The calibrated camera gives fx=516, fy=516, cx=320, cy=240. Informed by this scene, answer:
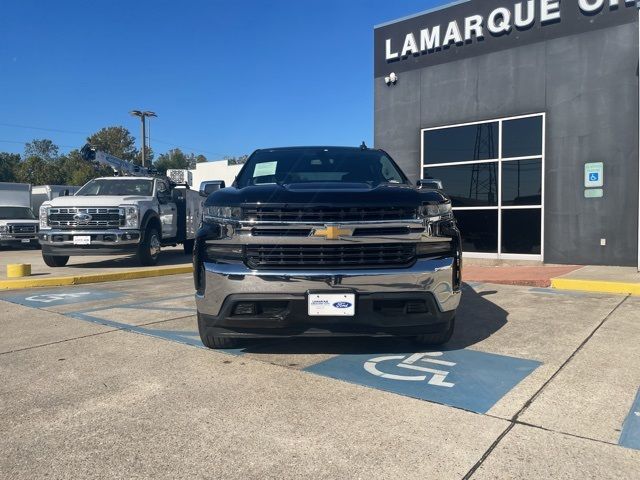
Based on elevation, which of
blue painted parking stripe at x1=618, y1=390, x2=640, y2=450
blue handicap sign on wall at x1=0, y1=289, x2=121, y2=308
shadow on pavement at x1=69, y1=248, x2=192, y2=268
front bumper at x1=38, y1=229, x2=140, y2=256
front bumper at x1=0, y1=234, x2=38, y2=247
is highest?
front bumper at x1=38, y1=229, x2=140, y2=256

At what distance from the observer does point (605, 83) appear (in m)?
10.3

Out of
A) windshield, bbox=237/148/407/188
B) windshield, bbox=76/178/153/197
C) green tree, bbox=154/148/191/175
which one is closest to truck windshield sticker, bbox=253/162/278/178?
windshield, bbox=237/148/407/188

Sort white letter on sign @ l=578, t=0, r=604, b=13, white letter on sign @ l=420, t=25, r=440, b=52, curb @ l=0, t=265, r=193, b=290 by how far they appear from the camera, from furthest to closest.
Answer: white letter on sign @ l=420, t=25, r=440, b=52
white letter on sign @ l=578, t=0, r=604, b=13
curb @ l=0, t=265, r=193, b=290

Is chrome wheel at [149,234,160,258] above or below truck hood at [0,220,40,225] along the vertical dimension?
below

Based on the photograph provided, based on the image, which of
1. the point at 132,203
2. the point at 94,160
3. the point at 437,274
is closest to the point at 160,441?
the point at 437,274

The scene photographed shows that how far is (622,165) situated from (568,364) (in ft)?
25.2

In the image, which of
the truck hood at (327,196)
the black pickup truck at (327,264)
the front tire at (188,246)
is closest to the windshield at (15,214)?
the front tire at (188,246)

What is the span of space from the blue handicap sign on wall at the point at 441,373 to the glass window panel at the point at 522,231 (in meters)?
7.81

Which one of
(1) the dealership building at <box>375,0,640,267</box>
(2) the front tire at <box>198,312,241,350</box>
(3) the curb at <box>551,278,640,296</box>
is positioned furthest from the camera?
(1) the dealership building at <box>375,0,640,267</box>

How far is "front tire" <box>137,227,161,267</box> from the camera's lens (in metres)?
10.8

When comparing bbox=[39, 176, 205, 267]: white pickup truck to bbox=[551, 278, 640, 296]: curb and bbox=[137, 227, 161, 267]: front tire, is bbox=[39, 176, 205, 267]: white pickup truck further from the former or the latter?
bbox=[551, 278, 640, 296]: curb

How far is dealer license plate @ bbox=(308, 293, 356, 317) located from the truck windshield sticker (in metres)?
1.94

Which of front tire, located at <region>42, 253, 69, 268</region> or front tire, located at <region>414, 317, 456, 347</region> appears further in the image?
front tire, located at <region>42, 253, 69, 268</region>

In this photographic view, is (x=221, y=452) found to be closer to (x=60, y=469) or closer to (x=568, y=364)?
(x=60, y=469)
